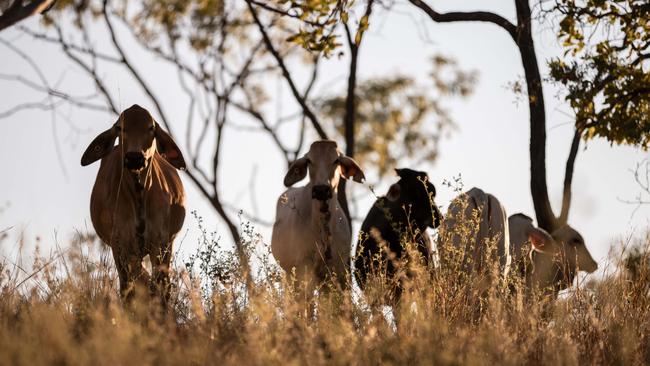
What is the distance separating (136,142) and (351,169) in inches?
87.0

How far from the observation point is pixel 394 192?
12211 millimetres

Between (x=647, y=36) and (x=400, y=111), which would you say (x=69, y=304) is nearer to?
(x=647, y=36)

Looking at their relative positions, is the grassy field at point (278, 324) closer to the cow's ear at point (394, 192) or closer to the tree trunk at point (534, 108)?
the cow's ear at point (394, 192)

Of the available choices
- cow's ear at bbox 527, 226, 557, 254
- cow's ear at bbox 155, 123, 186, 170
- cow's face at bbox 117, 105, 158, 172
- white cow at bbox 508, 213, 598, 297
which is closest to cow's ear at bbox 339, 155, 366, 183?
cow's ear at bbox 155, 123, 186, 170

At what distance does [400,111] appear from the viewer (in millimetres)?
27406

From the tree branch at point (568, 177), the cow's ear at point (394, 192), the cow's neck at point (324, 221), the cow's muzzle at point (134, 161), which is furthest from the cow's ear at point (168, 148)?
the tree branch at point (568, 177)

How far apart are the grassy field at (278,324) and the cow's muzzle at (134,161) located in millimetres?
938

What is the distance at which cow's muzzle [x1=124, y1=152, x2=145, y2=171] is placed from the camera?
32.9 feet

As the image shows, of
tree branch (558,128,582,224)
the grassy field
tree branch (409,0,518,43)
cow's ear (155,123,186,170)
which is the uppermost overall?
tree branch (409,0,518,43)

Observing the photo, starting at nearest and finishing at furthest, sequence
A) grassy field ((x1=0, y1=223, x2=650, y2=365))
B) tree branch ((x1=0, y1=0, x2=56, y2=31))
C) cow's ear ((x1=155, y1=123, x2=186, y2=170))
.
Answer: grassy field ((x1=0, y1=223, x2=650, y2=365)), tree branch ((x1=0, y1=0, x2=56, y2=31)), cow's ear ((x1=155, y1=123, x2=186, y2=170))

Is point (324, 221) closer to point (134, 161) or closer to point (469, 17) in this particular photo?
point (134, 161)

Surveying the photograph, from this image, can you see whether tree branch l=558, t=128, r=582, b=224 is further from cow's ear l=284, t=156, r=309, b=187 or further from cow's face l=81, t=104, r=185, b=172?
cow's face l=81, t=104, r=185, b=172

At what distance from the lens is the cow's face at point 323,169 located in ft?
36.0

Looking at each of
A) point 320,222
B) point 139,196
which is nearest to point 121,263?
point 139,196
